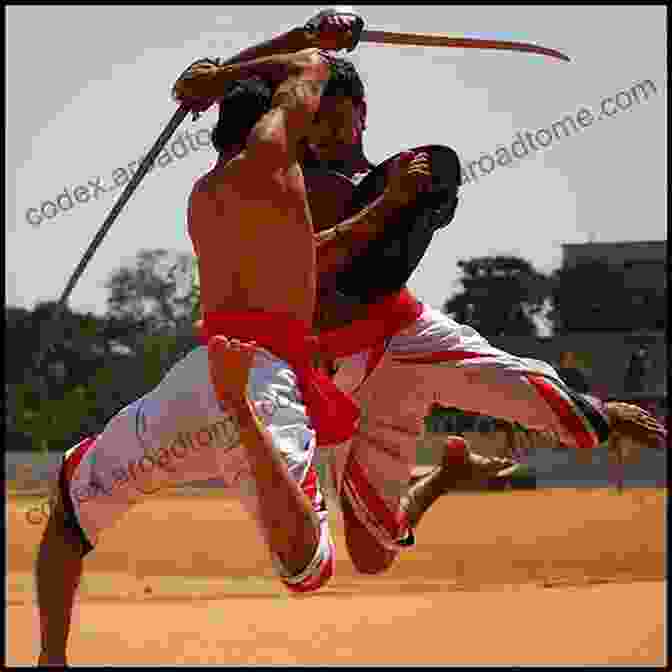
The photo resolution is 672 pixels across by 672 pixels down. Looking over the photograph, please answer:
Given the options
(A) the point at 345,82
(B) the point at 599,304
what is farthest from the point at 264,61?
(B) the point at 599,304

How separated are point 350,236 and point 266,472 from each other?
44.6 inches

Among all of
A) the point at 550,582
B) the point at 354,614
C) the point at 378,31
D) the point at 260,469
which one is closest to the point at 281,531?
the point at 260,469

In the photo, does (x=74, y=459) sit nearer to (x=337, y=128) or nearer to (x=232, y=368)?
(x=232, y=368)

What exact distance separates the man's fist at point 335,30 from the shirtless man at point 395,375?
12.2 inches

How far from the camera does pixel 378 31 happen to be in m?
6.21

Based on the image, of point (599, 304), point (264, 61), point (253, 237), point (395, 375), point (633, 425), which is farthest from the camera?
point (599, 304)

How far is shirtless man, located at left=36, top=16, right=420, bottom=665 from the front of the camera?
5.12m

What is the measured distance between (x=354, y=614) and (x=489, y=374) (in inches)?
179

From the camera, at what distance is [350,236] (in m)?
5.88

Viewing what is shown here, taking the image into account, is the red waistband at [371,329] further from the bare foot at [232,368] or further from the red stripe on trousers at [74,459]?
the bare foot at [232,368]

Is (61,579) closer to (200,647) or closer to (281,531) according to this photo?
(281,531)

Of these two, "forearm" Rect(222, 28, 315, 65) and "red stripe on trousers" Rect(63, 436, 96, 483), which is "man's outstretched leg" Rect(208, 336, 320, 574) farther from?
"forearm" Rect(222, 28, 315, 65)

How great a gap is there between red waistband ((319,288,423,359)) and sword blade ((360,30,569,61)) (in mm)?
896

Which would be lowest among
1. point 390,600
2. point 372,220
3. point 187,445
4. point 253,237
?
point 390,600
